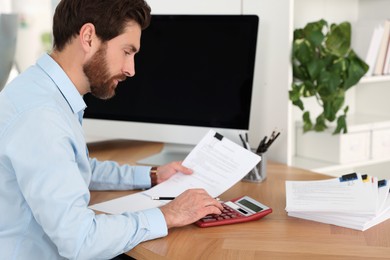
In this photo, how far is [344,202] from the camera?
4.46 ft

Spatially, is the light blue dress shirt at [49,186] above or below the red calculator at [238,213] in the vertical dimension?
above

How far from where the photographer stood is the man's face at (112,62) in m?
1.31

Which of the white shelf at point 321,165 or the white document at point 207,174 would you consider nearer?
the white document at point 207,174

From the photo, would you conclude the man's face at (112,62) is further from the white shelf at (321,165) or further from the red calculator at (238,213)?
the white shelf at (321,165)

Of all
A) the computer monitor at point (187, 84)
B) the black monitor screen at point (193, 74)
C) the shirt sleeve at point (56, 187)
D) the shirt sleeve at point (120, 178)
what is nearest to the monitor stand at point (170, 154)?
the computer monitor at point (187, 84)

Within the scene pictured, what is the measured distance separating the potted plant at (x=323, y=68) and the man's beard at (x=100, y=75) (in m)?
0.75

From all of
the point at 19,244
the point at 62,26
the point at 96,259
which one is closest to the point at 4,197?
the point at 19,244

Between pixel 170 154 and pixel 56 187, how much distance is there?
3.06 ft

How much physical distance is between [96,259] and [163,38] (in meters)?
0.93

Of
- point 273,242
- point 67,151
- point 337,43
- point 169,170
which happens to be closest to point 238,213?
point 273,242

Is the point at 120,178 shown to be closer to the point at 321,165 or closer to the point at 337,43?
the point at 321,165

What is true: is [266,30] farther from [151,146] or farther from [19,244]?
[19,244]

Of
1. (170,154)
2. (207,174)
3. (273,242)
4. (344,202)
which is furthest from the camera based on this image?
(170,154)

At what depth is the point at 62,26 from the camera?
1.30 m
